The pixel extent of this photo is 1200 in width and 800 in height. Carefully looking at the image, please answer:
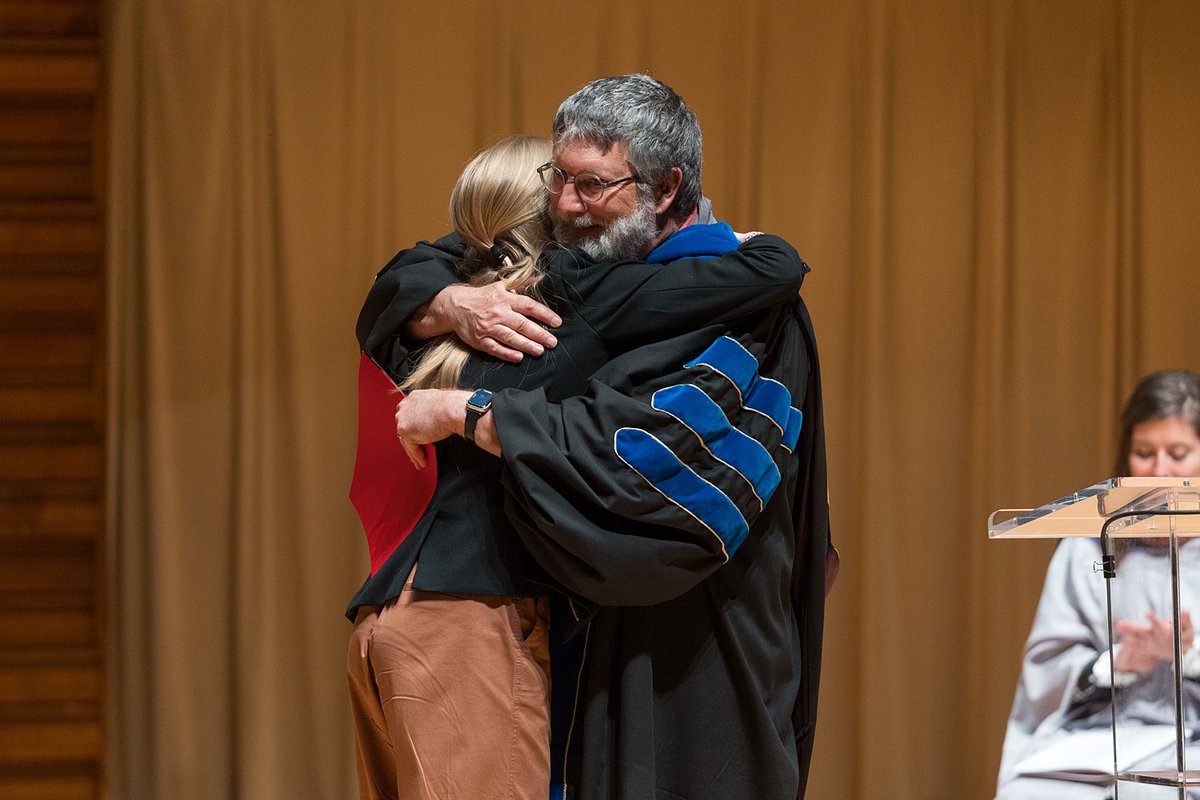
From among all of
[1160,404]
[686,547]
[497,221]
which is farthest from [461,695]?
[1160,404]

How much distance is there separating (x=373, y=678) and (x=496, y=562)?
0.78 feet

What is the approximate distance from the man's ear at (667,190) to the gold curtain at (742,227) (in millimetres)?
2431

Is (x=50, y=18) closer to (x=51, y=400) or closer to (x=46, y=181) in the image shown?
(x=46, y=181)

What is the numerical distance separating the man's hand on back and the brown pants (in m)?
0.35

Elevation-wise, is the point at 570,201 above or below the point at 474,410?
above

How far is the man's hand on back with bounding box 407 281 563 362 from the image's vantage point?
1830 mm

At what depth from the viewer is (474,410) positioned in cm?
176

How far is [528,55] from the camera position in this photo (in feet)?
14.1

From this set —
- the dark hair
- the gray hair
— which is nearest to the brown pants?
the gray hair

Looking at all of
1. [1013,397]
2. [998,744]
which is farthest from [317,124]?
[998,744]

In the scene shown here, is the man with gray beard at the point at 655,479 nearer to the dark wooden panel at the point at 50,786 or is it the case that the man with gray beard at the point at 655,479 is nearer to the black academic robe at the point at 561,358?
the black academic robe at the point at 561,358

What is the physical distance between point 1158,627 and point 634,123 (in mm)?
948

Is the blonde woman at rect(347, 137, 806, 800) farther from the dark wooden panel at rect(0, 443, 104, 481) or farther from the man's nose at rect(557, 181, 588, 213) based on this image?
the dark wooden panel at rect(0, 443, 104, 481)

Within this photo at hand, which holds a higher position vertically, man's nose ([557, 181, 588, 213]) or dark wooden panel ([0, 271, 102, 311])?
dark wooden panel ([0, 271, 102, 311])
